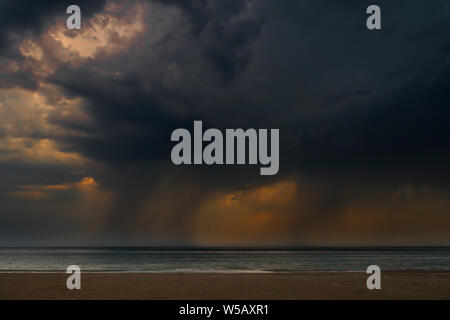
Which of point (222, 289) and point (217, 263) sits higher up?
point (222, 289)

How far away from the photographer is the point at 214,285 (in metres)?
26.3

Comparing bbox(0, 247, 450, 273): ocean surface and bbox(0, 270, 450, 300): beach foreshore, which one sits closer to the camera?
bbox(0, 270, 450, 300): beach foreshore

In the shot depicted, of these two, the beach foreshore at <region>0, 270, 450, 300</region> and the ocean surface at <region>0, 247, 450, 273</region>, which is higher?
the beach foreshore at <region>0, 270, 450, 300</region>

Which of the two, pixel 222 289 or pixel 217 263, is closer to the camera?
pixel 222 289

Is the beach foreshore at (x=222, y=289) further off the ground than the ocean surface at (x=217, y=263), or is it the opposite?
the beach foreshore at (x=222, y=289)

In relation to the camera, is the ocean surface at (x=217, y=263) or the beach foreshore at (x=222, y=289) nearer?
the beach foreshore at (x=222, y=289)
